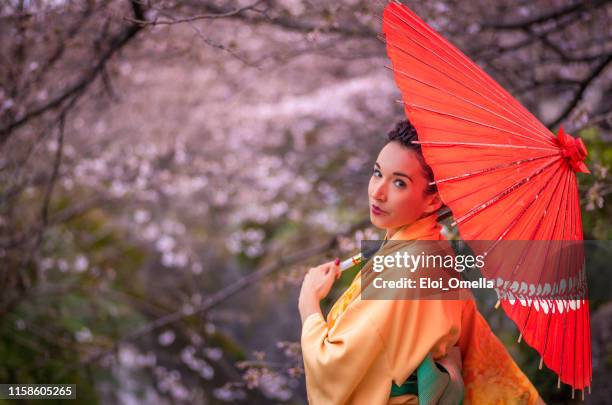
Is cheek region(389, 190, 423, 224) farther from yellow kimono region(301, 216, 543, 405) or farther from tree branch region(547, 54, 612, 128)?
tree branch region(547, 54, 612, 128)

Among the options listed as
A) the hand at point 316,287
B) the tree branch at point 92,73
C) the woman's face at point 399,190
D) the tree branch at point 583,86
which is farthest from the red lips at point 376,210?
the tree branch at point 92,73

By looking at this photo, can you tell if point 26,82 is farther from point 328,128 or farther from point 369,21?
point 328,128

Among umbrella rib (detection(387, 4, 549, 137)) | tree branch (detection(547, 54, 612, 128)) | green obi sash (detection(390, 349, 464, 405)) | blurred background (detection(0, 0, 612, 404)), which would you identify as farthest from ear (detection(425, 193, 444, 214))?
tree branch (detection(547, 54, 612, 128))

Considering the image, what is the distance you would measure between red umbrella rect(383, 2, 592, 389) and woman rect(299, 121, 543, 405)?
151 mm

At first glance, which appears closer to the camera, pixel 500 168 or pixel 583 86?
pixel 500 168

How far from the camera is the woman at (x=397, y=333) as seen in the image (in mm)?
1670

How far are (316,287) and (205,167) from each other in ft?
11.7

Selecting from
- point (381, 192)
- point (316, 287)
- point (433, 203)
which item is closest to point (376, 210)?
point (381, 192)

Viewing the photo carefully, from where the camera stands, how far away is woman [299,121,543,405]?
1.67 m

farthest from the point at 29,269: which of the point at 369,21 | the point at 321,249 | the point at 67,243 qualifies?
the point at 369,21

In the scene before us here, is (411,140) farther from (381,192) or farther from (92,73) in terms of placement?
(92,73)

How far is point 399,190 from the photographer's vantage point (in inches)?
70.8

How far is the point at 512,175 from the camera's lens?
1652mm

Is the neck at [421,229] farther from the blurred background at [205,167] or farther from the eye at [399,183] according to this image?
the blurred background at [205,167]
